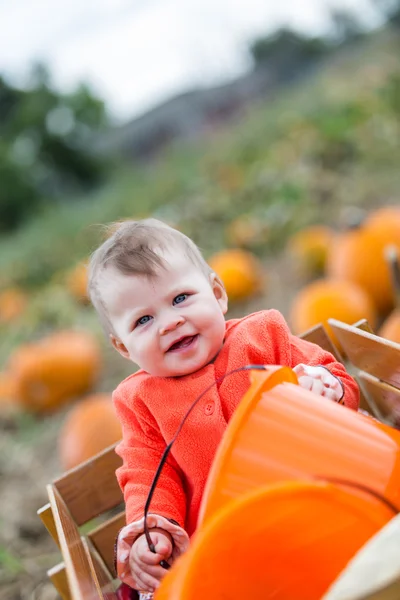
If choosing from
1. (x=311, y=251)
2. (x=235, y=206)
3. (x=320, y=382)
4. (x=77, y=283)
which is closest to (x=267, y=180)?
(x=235, y=206)

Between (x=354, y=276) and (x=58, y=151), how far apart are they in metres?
6.60

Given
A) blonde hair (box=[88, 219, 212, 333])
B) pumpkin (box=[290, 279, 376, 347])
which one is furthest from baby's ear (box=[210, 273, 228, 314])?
pumpkin (box=[290, 279, 376, 347])

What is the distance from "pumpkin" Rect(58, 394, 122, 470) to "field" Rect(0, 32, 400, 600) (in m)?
0.26

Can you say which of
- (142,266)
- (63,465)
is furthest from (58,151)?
(142,266)

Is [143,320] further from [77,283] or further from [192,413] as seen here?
[77,283]

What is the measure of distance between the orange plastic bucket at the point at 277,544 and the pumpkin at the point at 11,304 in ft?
13.5

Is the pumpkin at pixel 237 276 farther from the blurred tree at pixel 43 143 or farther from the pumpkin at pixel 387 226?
the blurred tree at pixel 43 143

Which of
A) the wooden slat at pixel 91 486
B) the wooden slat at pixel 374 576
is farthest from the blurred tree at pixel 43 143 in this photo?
the wooden slat at pixel 374 576

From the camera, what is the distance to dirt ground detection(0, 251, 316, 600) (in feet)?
7.03

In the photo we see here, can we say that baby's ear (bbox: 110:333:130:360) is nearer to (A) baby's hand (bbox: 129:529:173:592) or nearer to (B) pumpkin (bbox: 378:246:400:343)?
(A) baby's hand (bbox: 129:529:173:592)

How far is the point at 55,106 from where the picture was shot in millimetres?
8461

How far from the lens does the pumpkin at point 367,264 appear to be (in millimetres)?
2777

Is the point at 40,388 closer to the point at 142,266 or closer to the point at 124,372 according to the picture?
the point at 124,372

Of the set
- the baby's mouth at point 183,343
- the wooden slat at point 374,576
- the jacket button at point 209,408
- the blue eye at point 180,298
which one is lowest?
the jacket button at point 209,408
